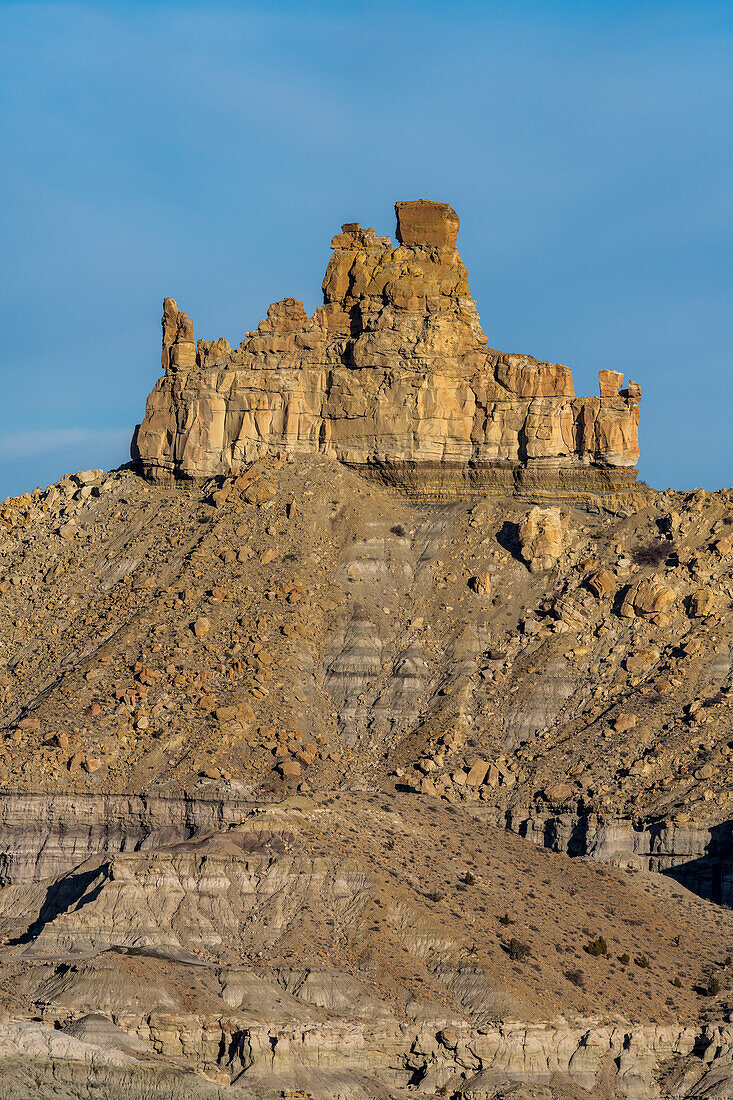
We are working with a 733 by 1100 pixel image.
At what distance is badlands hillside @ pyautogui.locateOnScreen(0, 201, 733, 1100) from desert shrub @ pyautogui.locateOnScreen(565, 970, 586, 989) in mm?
410

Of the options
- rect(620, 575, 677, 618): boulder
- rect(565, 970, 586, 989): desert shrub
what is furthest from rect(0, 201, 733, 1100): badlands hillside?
rect(565, 970, 586, 989): desert shrub

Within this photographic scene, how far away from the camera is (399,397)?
430 ft

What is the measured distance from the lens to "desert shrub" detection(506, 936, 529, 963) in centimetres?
9500

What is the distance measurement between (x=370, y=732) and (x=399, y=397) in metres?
23.8

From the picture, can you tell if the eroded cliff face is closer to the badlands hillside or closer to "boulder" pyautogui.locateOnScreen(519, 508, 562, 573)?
the badlands hillside

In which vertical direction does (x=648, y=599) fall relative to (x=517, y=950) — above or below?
above

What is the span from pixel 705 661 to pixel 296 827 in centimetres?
2403

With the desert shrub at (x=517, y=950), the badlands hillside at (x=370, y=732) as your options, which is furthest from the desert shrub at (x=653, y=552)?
the desert shrub at (x=517, y=950)

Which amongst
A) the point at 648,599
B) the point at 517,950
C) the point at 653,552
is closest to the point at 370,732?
the point at 648,599

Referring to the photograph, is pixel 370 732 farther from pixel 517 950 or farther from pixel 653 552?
pixel 517 950

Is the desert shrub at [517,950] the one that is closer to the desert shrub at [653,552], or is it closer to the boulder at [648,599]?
the boulder at [648,599]

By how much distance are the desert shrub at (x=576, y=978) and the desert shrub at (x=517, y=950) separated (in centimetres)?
193

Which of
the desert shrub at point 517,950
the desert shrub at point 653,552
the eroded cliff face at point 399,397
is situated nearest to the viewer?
the desert shrub at point 517,950

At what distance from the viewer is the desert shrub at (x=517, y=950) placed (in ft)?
312
